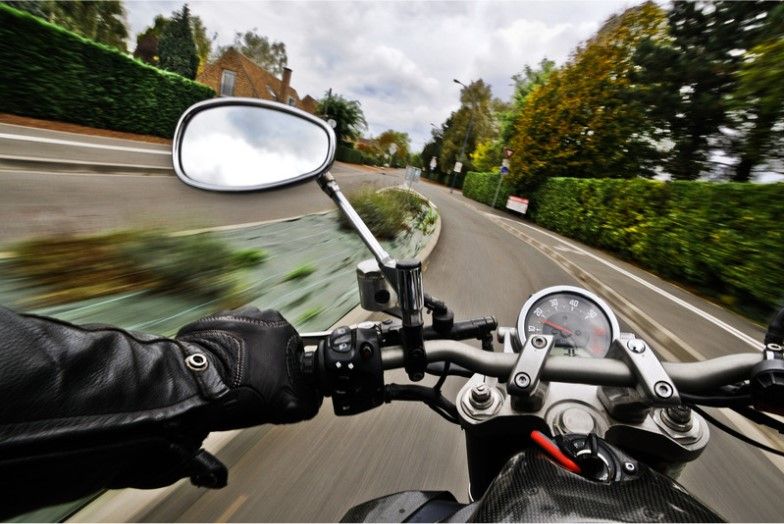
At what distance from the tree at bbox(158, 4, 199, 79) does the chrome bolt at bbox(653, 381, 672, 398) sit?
158 feet

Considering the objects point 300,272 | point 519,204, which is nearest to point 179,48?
point 519,204

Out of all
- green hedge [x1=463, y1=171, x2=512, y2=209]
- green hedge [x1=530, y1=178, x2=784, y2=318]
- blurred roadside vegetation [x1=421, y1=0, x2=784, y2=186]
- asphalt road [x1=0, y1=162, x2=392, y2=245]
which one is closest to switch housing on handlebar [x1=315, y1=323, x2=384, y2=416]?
asphalt road [x1=0, y1=162, x2=392, y2=245]

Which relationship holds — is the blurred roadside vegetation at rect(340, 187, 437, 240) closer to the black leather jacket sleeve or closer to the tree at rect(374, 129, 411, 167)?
the black leather jacket sleeve

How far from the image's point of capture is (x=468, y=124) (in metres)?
63.8

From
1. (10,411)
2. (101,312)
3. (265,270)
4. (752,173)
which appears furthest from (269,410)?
(752,173)

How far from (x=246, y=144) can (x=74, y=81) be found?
71.6 ft

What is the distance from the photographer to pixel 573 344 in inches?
50.1

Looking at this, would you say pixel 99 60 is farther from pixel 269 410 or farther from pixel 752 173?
pixel 752 173

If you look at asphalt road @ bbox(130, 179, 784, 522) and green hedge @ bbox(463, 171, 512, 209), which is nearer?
asphalt road @ bbox(130, 179, 784, 522)

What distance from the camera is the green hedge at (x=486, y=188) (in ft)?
95.0

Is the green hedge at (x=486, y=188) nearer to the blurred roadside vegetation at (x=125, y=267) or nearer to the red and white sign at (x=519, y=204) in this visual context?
the red and white sign at (x=519, y=204)

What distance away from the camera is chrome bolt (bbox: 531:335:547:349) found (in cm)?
82

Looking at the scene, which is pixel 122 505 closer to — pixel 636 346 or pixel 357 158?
pixel 636 346

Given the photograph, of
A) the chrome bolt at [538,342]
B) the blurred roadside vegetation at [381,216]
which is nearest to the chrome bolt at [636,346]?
the chrome bolt at [538,342]
